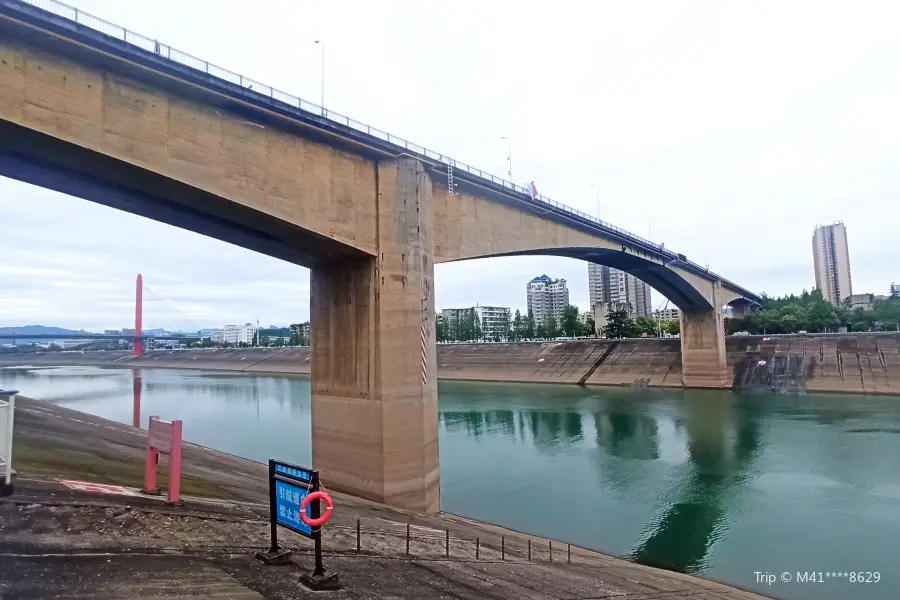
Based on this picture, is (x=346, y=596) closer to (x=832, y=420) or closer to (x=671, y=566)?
(x=671, y=566)

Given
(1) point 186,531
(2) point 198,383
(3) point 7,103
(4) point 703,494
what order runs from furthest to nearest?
(2) point 198,383 → (4) point 703,494 → (3) point 7,103 → (1) point 186,531

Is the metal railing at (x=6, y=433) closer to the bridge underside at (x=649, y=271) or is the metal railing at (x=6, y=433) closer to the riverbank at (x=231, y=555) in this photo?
the riverbank at (x=231, y=555)

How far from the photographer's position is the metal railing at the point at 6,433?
7508mm

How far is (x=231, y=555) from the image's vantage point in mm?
7840

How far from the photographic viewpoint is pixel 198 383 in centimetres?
7806

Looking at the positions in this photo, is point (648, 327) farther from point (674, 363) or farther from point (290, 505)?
point (290, 505)

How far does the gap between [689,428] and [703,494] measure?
15545mm

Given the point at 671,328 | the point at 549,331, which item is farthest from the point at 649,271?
the point at 549,331

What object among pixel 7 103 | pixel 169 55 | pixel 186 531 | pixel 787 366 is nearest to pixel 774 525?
pixel 186 531

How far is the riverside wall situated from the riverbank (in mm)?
48813

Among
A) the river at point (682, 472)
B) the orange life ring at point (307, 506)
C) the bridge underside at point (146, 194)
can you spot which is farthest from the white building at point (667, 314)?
the orange life ring at point (307, 506)

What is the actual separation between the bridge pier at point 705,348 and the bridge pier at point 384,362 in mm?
48753

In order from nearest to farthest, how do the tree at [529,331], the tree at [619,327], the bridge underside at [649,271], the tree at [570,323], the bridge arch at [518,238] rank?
the bridge arch at [518,238] → the bridge underside at [649,271] → the tree at [619,327] → the tree at [570,323] → the tree at [529,331]

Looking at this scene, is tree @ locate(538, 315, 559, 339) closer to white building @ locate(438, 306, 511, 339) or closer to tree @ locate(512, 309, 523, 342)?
tree @ locate(512, 309, 523, 342)
